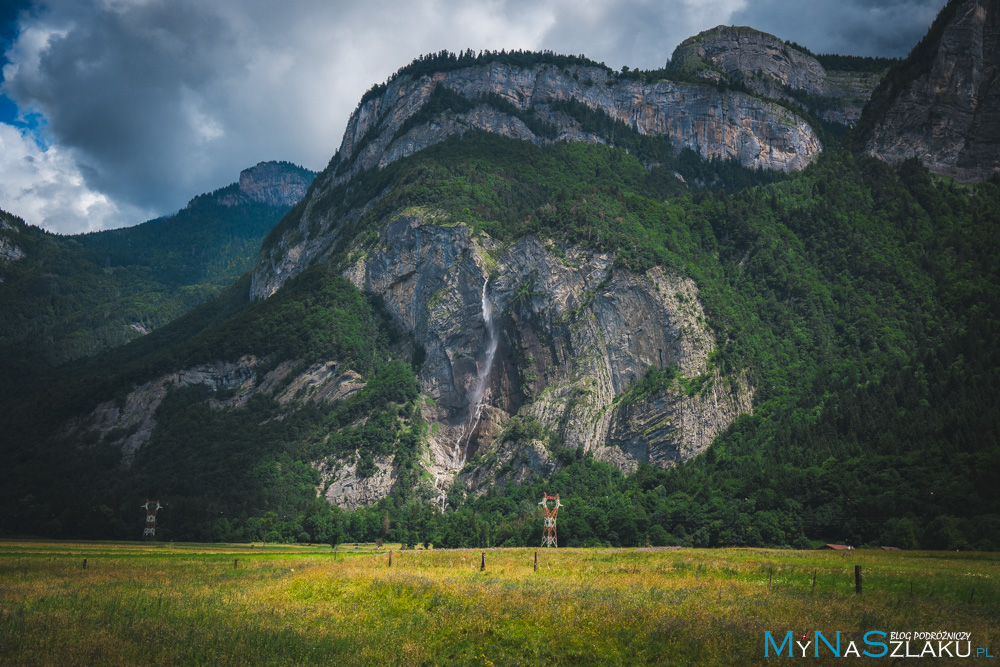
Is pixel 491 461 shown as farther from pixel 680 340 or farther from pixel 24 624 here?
pixel 24 624

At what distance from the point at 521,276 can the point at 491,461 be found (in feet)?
173

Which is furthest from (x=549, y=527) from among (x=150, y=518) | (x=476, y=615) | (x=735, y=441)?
(x=150, y=518)

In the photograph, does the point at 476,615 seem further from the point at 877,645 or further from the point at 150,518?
the point at 150,518

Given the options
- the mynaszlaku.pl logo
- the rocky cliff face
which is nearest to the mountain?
the rocky cliff face

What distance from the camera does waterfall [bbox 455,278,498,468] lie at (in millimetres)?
182250

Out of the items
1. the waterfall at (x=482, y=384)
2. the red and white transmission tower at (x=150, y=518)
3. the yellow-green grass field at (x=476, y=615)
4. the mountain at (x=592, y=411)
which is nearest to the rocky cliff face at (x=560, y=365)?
the waterfall at (x=482, y=384)

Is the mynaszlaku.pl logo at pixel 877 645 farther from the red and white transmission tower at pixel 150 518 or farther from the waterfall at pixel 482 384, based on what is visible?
the waterfall at pixel 482 384

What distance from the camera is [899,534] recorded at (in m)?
87.6

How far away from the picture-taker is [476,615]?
109 ft

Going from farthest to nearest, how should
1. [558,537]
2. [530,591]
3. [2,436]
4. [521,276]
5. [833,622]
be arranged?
[521,276]
[2,436]
[558,537]
[530,591]
[833,622]

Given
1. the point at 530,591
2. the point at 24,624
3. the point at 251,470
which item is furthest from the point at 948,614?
the point at 251,470

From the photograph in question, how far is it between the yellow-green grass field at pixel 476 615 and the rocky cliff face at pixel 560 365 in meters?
108

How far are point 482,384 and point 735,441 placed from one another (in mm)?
68523

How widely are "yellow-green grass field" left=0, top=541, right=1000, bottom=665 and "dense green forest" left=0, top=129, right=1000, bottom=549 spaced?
55201 mm
